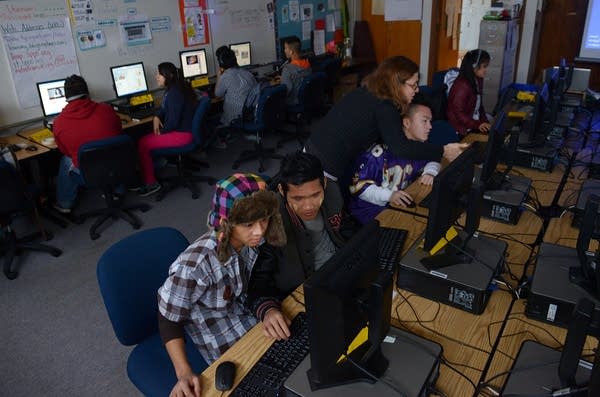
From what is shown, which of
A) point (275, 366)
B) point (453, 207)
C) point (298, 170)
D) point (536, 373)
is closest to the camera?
point (536, 373)

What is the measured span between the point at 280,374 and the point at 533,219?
1443 millimetres

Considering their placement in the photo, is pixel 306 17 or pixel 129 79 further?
pixel 306 17

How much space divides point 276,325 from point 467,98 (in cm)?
293

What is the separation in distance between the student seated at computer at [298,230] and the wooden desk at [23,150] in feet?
7.64

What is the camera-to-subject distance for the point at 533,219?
2170mm

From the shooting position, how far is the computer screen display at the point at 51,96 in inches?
149

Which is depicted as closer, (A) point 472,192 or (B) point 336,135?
(A) point 472,192

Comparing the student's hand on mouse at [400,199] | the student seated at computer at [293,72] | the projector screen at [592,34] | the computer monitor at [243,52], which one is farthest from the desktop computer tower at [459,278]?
the projector screen at [592,34]

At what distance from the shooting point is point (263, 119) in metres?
4.66

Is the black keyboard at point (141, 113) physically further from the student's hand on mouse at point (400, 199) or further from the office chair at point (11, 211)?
the student's hand on mouse at point (400, 199)

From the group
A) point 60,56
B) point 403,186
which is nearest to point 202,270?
point 403,186

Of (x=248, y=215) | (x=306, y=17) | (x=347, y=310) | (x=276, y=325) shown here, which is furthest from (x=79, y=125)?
(x=306, y=17)

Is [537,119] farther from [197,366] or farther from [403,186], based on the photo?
[197,366]

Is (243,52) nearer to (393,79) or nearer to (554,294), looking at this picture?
(393,79)
